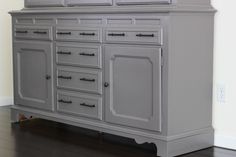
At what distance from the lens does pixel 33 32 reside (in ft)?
13.0

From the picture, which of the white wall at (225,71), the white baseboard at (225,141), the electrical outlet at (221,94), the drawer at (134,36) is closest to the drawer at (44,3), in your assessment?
the drawer at (134,36)

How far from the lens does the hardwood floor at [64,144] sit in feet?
10.5

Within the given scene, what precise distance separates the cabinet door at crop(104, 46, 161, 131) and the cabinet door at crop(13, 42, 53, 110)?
0.66 metres

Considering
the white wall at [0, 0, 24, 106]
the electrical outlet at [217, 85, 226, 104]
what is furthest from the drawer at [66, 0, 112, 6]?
the white wall at [0, 0, 24, 106]

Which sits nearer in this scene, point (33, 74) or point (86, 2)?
point (86, 2)

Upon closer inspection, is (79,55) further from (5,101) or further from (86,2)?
(5,101)

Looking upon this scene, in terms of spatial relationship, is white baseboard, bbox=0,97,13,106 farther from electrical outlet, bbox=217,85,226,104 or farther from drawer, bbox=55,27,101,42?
electrical outlet, bbox=217,85,226,104

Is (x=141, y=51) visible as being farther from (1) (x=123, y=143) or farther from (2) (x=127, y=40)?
(1) (x=123, y=143)

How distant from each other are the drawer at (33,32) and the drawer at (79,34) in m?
0.11

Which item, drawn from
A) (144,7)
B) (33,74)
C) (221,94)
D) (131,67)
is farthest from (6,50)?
(221,94)

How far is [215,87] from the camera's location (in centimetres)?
339

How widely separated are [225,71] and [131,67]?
65 centimetres

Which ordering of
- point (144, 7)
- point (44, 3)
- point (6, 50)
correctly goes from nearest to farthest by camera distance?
1. point (144, 7)
2. point (44, 3)
3. point (6, 50)

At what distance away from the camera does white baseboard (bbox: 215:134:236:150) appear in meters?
3.32
